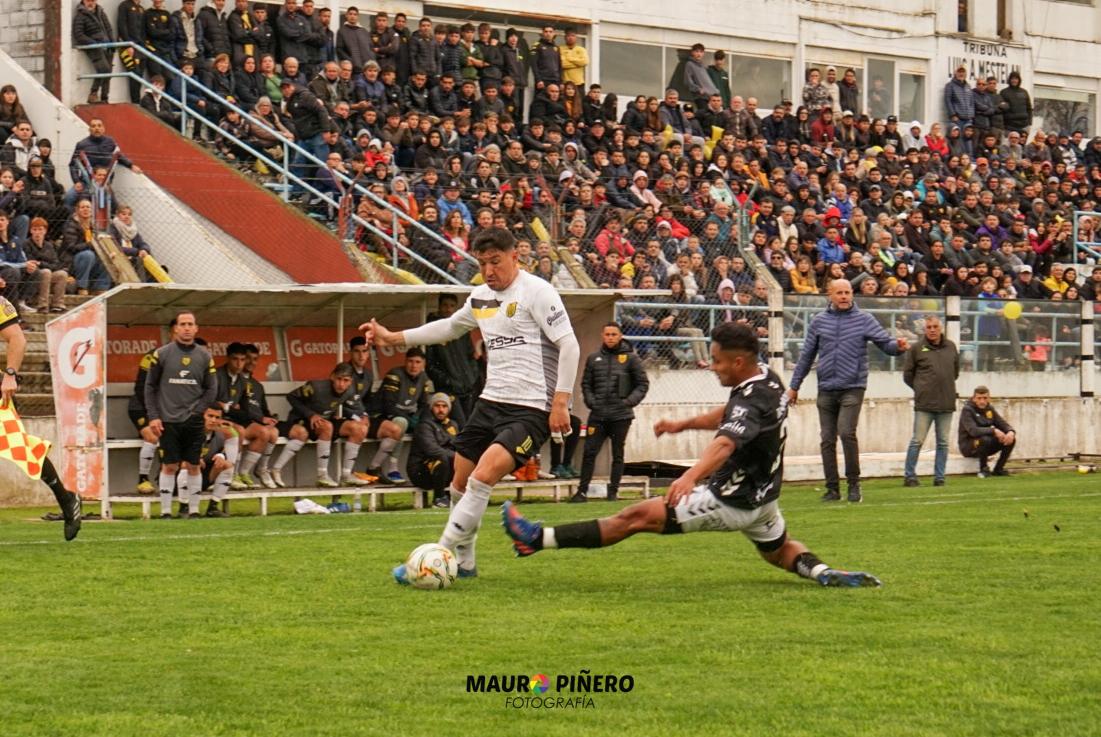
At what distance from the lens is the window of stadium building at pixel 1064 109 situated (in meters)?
44.1

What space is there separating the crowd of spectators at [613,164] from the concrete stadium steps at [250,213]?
1.80ft

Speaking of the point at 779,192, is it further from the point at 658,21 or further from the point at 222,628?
the point at 222,628

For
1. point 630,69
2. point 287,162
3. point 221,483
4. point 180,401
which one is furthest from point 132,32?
point 630,69

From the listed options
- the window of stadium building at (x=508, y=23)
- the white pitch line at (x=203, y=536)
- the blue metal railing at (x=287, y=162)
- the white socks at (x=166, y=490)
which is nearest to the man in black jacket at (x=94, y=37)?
the blue metal railing at (x=287, y=162)

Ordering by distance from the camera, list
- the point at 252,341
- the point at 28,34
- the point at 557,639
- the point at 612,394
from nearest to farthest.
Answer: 1. the point at 557,639
2. the point at 252,341
3. the point at 612,394
4. the point at 28,34

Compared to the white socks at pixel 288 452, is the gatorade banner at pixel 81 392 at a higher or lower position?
higher

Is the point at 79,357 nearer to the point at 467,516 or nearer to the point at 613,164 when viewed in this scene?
the point at 467,516

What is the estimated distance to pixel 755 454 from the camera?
9844 mm

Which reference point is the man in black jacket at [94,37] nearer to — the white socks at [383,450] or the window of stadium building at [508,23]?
the window of stadium building at [508,23]

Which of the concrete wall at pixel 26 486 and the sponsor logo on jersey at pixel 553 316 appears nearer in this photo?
the sponsor logo on jersey at pixel 553 316

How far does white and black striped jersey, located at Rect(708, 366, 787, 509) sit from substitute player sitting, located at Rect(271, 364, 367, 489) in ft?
32.4

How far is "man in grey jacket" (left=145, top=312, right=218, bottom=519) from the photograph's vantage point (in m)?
17.0

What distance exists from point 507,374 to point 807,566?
194 cm

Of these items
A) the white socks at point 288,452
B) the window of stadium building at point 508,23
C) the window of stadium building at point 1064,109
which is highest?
the window of stadium building at point 508,23
